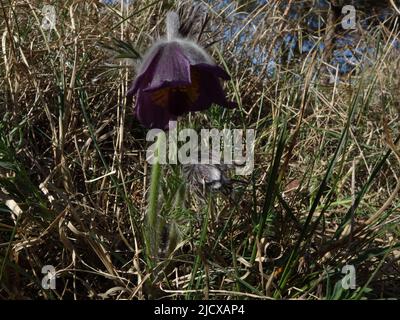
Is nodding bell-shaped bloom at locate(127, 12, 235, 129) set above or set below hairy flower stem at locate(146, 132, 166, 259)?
above

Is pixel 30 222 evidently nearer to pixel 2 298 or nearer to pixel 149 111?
pixel 2 298

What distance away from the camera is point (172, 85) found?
3.03ft

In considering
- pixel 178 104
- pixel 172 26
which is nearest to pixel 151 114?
pixel 178 104

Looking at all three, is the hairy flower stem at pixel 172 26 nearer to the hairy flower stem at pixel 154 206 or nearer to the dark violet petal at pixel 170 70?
the dark violet petal at pixel 170 70

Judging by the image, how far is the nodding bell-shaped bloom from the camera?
939 millimetres

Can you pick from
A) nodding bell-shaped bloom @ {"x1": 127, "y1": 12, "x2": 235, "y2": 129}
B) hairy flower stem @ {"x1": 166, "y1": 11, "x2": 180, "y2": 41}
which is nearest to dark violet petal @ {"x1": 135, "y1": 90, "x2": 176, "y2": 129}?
nodding bell-shaped bloom @ {"x1": 127, "y1": 12, "x2": 235, "y2": 129}

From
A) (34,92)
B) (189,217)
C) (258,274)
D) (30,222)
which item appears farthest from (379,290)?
(34,92)

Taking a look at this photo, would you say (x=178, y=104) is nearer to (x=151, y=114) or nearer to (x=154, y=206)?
Result: (x=151, y=114)

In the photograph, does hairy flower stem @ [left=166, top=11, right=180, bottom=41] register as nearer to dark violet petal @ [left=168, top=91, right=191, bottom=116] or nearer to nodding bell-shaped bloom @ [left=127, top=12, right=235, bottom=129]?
nodding bell-shaped bloom @ [left=127, top=12, right=235, bottom=129]

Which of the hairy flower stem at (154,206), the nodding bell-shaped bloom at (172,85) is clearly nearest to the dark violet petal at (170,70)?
the nodding bell-shaped bloom at (172,85)

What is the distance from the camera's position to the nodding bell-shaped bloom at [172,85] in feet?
3.08

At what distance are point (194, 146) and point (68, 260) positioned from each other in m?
0.46

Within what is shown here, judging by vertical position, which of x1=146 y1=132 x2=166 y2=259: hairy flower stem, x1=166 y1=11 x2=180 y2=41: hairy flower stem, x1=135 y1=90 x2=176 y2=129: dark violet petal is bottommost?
x1=146 y1=132 x2=166 y2=259: hairy flower stem
